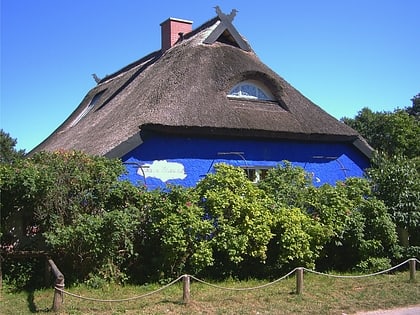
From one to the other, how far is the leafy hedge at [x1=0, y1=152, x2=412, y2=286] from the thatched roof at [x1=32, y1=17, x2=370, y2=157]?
2.55 m

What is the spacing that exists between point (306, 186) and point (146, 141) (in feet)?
14.0

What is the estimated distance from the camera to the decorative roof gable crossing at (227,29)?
16.4 meters

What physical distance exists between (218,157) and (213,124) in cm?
108

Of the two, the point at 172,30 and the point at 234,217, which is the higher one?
the point at 172,30

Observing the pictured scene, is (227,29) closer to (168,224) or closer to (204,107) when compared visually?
(204,107)

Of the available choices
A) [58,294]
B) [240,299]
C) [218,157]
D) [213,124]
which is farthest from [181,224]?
[218,157]

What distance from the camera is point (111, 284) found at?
29.7ft

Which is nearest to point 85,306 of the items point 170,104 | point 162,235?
point 162,235

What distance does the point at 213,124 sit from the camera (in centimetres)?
1305

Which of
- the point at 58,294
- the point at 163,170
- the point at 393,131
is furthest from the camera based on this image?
the point at 393,131

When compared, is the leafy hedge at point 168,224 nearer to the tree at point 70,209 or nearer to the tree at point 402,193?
the tree at point 70,209

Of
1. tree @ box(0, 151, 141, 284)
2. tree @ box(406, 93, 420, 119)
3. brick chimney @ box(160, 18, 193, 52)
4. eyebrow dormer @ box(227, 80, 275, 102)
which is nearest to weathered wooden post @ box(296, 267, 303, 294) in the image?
tree @ box(0, 151, 141, 284)

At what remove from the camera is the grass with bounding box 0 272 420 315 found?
7578 millimetres

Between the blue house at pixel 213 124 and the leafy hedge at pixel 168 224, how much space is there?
2.48 metres
